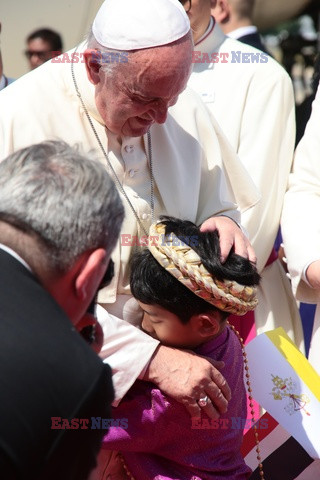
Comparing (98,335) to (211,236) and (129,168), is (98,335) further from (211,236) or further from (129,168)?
(129,168)

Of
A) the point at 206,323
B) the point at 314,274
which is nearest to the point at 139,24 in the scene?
the point at 206,323

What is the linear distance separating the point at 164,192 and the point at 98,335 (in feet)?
4.02

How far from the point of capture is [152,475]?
3.31 metres

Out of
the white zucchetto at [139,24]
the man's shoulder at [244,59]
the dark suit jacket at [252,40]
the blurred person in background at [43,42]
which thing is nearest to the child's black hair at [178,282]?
the white zucchetto at [139,24]

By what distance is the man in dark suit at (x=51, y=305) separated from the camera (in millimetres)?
1898

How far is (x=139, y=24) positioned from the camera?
3432 mm

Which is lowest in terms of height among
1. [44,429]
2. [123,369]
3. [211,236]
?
[123,369]

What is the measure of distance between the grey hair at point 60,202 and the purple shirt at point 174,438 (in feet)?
3.93

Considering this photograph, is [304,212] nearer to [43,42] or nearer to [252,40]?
[252,40]

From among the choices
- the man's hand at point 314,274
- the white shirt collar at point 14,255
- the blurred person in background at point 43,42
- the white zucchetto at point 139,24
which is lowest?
the blurred person in background at point 43,42

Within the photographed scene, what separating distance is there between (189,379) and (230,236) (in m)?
0.52

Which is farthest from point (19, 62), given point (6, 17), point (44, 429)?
point (44, 429)

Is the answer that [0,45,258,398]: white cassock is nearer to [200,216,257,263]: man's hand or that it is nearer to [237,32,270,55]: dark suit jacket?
[200,216,257,263]: man's hand

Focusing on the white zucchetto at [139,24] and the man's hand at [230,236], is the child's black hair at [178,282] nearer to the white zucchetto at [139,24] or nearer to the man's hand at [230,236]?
the man's hand at [230,236]
